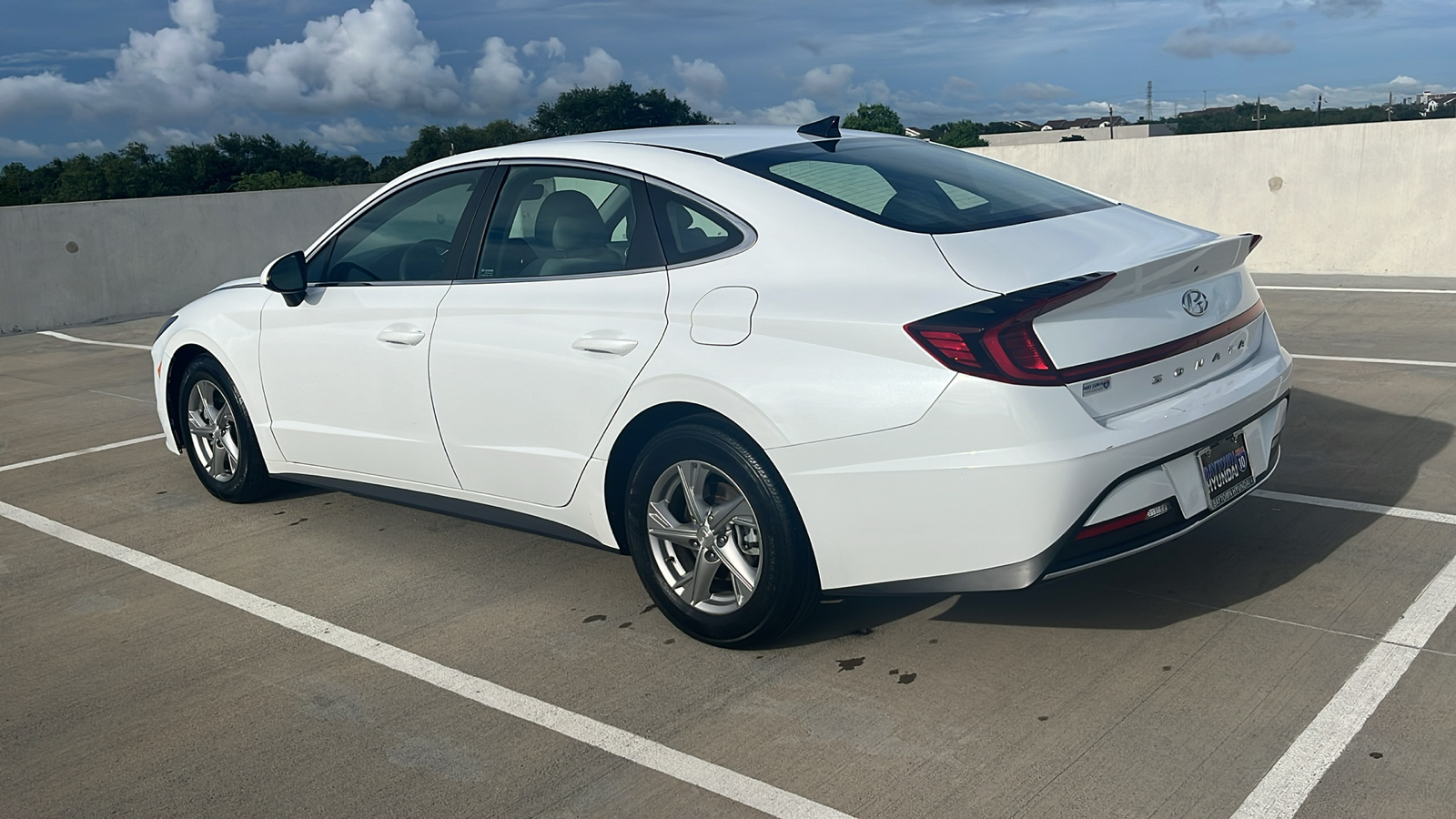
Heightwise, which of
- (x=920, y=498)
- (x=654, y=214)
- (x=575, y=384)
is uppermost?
(x=654, y=214)

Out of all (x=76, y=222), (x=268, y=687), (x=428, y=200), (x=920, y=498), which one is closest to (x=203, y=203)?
(x=76, y=222)

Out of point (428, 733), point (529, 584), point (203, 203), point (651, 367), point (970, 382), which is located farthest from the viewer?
point (203, 203)

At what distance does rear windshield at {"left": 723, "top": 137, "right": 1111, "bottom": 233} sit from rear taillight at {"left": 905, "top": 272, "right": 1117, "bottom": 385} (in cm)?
44

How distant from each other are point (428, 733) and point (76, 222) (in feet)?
47.8

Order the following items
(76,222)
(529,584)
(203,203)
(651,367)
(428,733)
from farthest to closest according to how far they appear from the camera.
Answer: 1. (203,203)
2. (76,222)
3. (529,584)
4. (651,367)
5. (428,733)

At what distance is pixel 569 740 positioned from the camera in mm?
3504

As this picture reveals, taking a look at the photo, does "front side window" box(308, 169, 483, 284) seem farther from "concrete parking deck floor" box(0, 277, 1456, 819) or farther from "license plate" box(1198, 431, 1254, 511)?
"license plate" box(1198, 431, 1254, 511)

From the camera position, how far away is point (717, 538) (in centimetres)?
393

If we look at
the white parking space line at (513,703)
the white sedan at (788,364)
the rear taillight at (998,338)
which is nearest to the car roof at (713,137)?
the white sedan at (788,364)

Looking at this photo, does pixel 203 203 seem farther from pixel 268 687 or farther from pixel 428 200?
pixel 268 687

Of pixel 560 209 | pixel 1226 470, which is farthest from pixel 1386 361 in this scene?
pixel 560 209

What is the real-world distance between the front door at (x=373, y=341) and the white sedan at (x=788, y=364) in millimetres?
16

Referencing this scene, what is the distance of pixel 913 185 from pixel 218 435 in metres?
3.69

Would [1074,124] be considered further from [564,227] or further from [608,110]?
[564,227]
